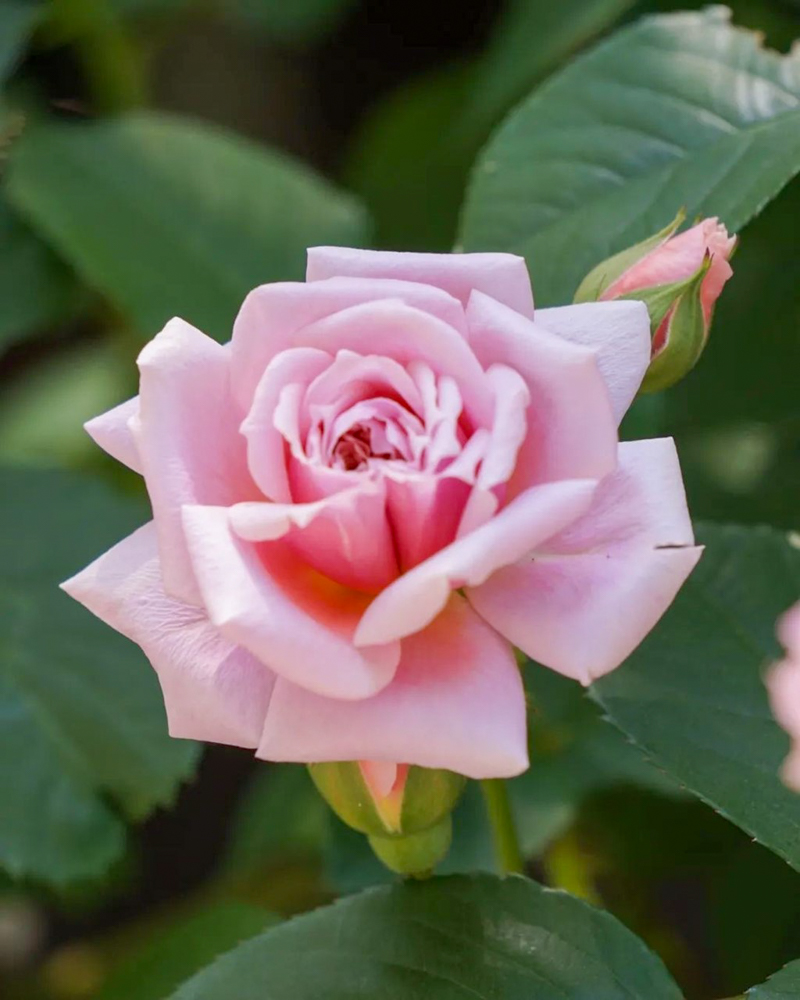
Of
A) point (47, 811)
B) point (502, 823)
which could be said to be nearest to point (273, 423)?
point (502, 823)

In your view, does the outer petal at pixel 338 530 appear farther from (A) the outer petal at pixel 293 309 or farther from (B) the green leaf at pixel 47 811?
(B) the green leaf at pixel 47 811

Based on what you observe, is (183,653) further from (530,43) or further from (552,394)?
(530,43)

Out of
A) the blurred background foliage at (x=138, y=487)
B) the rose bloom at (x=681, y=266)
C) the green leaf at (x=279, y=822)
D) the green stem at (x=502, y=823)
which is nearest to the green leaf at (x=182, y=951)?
the blurred background foliage at (x=138, y=487)

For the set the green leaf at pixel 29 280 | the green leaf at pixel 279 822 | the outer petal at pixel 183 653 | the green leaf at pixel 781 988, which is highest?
the outer petal at pixel 183 653

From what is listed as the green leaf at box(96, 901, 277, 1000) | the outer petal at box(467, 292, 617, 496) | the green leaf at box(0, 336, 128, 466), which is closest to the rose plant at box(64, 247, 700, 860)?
the outer petal at box(467, 292, 617, 496)

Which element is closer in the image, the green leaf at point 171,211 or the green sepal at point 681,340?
the green sepal at point 681,340

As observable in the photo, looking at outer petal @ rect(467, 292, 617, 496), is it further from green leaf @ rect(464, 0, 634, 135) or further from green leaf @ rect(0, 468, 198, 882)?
green leaf @ rect(464, 0, 634, 135)

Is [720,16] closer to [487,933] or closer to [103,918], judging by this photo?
[487,933]
